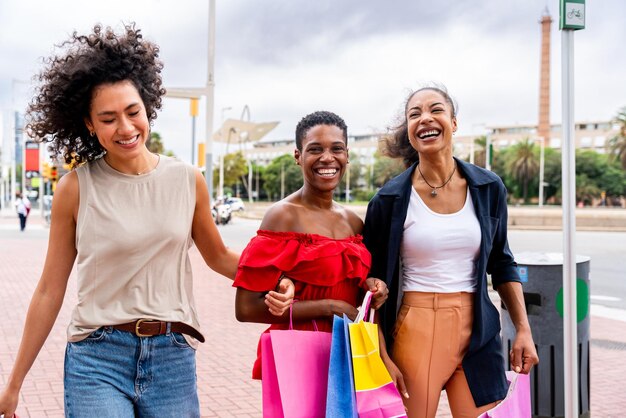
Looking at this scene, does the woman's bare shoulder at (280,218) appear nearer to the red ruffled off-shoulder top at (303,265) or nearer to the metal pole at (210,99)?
the red ruffled off-shoulder top at (303,265)

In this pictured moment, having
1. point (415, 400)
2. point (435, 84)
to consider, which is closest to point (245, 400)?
point (415, 400)

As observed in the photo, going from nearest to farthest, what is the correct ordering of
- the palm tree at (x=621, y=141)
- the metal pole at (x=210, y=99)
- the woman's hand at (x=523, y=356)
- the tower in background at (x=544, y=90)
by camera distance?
the woman's hand at (x=523, y=356)
the metal pole at (x=210, y=99)
the palm tree at (x=621, y=141)
the tower in background at (x=544, y=90)

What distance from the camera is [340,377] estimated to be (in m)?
2.33

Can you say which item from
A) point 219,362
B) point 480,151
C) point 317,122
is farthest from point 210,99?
point 480,151

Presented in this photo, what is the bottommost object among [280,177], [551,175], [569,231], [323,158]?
[569,231]

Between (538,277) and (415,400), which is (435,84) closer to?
(415,400)

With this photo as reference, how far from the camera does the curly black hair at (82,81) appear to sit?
231 centimetres

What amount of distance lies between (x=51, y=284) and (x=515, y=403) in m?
1.66

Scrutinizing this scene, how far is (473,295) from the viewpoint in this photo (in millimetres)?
2674

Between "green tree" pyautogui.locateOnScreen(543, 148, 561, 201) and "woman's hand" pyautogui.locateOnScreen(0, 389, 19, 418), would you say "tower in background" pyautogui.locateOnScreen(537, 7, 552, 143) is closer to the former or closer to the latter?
"green tree" pyautogui.locateOnScreen(543, 148, 561, 201)

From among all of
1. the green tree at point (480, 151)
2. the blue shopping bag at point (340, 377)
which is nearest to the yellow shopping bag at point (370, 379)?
the blue shopping bag at point (340, 377)

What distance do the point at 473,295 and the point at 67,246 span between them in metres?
1.46

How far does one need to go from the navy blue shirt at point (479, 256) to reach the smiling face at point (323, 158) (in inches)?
8.2

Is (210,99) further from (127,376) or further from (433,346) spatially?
(127,376)
